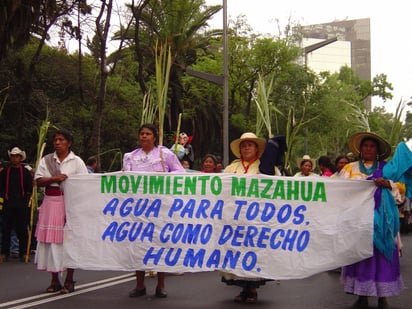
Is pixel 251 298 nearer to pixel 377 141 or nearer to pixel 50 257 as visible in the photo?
pixel 377 141

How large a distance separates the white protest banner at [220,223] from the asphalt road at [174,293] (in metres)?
0.41

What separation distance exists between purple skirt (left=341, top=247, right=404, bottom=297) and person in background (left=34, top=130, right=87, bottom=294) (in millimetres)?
3066

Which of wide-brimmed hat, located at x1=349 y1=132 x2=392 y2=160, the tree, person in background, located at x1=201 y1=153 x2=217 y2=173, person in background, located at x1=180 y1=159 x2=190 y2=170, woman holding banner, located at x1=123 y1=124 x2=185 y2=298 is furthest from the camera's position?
the tree

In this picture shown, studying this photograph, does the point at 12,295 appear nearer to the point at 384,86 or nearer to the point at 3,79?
the point at 3,79

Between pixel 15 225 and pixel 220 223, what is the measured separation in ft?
19.3

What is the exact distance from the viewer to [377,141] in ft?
22.4

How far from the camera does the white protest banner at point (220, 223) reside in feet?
Answer: 21.4

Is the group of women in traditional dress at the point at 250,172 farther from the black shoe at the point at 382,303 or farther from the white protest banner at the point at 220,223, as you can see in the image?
the white protest banner at the point at 220,223

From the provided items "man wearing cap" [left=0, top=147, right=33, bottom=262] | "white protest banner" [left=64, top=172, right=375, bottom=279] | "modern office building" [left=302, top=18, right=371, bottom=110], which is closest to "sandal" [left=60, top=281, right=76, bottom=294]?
"white protest banner" [left=64, top=172, right=375, bottom=279]

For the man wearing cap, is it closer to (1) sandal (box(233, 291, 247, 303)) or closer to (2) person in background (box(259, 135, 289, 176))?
(1) sandal (box(233, 291, 247, 303))

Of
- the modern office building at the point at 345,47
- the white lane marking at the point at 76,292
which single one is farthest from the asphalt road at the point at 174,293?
the modern office building at the point at 345,47

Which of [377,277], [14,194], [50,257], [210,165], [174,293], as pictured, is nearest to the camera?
[377,277]

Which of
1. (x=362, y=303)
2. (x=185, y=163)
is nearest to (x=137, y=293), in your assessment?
(x=362, y=303)

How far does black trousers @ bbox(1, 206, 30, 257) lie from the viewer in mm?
11297
